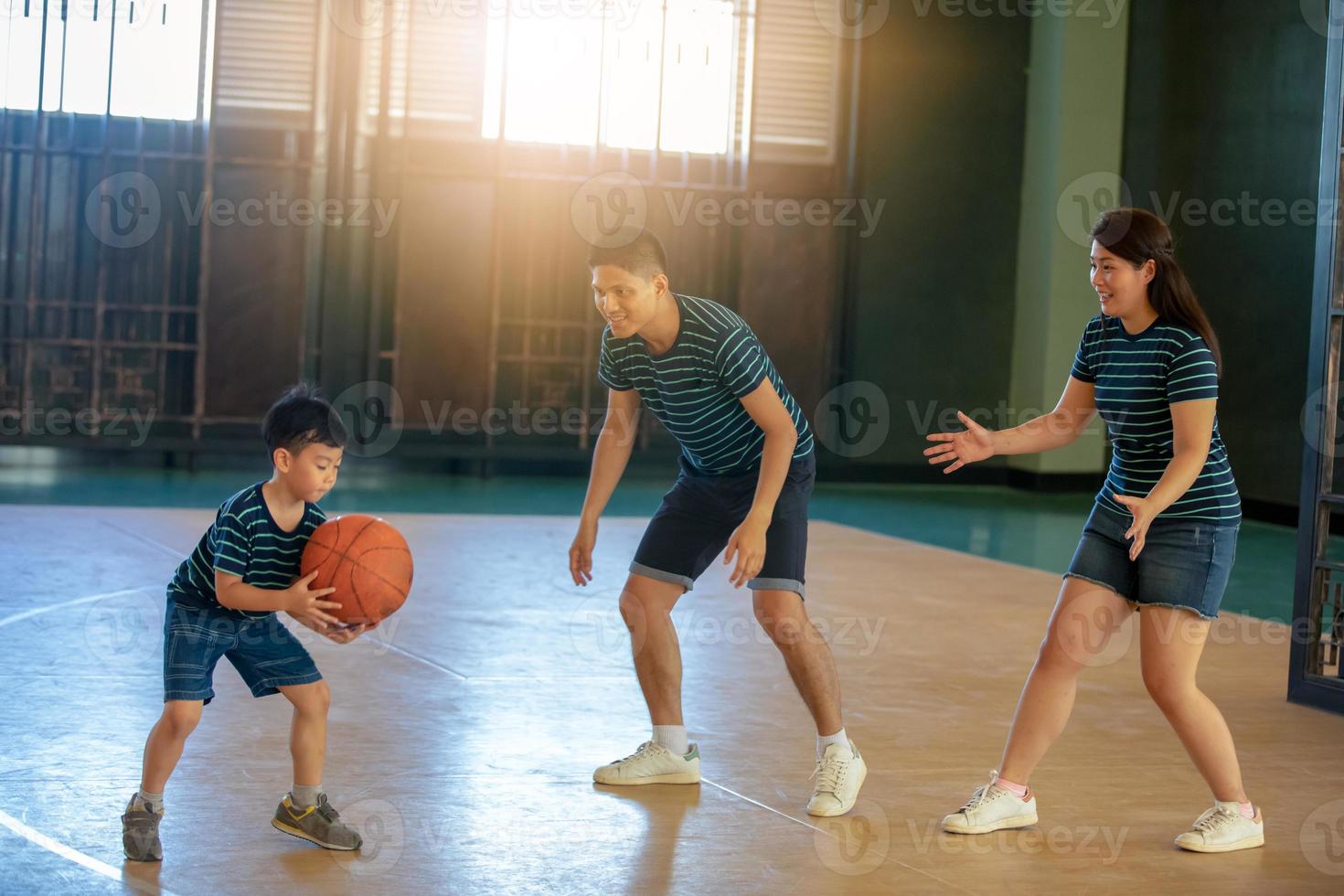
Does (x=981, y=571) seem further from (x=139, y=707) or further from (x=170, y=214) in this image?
(x=170, y=214)

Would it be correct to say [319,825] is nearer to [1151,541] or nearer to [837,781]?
[837,781]

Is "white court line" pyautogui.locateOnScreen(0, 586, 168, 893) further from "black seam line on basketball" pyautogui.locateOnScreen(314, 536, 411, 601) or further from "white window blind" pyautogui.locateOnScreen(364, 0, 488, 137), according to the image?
"white window blind" pyautogui.locateOnScreen(364, 0, 488, 137)

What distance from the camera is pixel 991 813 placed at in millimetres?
3279

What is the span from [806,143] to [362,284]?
13.0 feet

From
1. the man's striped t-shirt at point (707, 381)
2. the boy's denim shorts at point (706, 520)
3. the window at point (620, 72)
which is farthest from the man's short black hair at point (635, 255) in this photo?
the window at point (620, 72)

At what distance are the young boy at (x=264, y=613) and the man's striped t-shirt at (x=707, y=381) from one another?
2.60 feet

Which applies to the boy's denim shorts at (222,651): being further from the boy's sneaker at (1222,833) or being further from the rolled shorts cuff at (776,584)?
the boy's sneaker at (1222,833)

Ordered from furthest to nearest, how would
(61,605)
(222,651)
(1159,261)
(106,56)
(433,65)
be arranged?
(433,65)
(106,56)
(61,605)
(1159,261)
(222,651)

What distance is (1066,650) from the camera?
10.6 ft

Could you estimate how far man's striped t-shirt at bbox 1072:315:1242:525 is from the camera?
3.09m

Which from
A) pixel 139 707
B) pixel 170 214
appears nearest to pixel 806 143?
pixel 170 214

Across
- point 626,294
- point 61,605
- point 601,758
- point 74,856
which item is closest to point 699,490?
point 626,294

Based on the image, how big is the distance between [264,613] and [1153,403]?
190 cm

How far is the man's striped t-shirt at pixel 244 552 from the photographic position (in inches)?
110
